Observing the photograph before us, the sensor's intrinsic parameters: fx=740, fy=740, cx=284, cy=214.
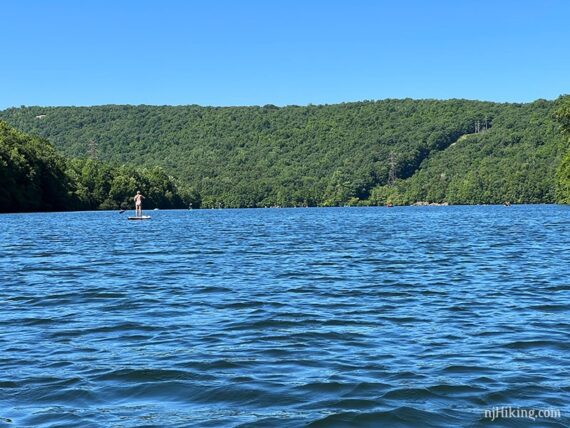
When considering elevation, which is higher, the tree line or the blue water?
the tree line

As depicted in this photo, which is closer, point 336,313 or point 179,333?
point 179,333

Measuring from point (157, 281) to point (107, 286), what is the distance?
82.4 inches

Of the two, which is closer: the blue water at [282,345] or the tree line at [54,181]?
the blue water at [282,345]

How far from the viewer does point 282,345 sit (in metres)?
14.7

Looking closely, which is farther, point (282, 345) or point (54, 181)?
point (54, 181)

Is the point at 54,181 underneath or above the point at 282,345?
above

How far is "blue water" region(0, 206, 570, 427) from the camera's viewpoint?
10383 millimetres

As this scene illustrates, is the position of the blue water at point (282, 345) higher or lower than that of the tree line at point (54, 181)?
lower

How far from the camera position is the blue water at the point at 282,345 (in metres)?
10.4

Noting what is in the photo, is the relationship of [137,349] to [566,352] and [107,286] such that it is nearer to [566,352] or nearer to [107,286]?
[566,352]

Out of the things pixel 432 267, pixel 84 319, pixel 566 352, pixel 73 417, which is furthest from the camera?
pixel 432 267

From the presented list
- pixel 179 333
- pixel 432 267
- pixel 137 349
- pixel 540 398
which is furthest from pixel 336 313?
pixel 432 267

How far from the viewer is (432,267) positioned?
1220 inches

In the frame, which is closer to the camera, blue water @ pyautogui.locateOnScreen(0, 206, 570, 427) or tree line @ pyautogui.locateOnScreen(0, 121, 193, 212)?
blue water @ pyautogui.locateOnScreen(0, 206, 570, 427)
